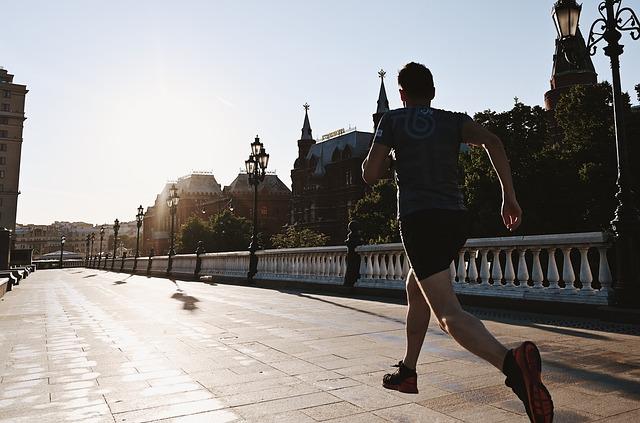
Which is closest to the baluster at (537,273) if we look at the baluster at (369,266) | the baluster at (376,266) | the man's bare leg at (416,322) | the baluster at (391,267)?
the baluster at (391,267)

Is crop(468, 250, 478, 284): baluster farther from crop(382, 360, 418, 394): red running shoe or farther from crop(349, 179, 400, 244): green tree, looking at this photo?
crop(349, 179, 400, 244): green tree

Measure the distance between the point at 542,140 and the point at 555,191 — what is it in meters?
7.79

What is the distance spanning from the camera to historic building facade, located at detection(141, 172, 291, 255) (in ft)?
311

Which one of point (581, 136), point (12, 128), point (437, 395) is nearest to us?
point (437, 395)

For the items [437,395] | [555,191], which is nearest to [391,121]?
[437,395]

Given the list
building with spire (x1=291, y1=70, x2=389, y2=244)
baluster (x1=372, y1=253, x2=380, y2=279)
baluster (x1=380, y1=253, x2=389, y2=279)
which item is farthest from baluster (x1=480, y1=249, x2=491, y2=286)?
building with spire (x1=291, y1=70, x2=389, y2=244)

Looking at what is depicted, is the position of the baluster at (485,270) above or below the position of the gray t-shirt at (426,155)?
below

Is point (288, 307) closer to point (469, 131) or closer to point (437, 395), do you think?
point (437, 395)

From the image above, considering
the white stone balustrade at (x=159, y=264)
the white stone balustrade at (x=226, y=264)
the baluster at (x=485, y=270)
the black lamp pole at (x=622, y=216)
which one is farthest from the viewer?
the white stone balustrade at (x=159, y=264)

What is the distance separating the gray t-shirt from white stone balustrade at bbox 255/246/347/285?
9785mm

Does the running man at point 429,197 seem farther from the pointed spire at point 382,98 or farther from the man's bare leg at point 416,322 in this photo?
the pointed spire at point 382,98

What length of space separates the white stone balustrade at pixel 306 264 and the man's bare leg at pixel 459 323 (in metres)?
9.91

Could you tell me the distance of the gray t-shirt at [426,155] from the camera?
2.51 metres

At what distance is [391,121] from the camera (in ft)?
8.61
